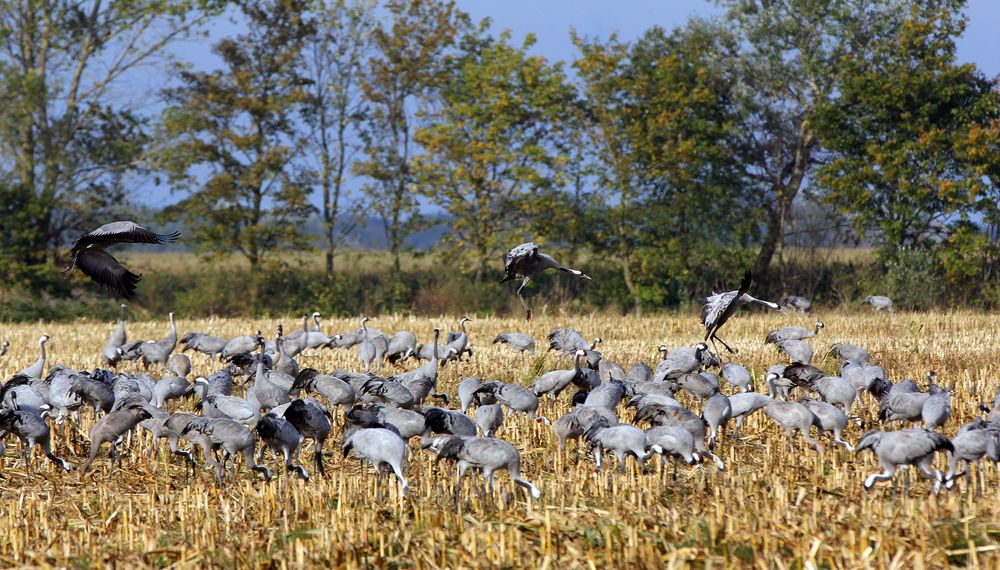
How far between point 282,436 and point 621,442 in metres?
2.69

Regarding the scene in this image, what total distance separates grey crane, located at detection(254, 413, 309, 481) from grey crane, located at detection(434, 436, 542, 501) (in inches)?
49.3

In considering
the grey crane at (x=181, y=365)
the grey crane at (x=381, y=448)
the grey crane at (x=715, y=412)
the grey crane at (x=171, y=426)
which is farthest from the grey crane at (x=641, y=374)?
the grey crane at (x=181, y=365)

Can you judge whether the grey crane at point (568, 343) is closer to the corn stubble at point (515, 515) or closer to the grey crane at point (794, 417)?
the corn stubble at point (515, 515)

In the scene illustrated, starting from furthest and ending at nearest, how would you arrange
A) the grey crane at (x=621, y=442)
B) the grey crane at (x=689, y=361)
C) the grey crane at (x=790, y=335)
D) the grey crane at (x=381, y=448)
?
the grey crane at (x=790, y=335) < the grey crane at (x=689, y=361) < the grey crane at (x=621, y=442) < the grey crane at (x=381, y=448)

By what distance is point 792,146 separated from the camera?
32.4m

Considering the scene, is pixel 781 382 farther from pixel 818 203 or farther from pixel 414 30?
pixel 414 30

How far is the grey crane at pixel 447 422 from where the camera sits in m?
9.19

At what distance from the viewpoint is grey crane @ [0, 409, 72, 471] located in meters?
8.98

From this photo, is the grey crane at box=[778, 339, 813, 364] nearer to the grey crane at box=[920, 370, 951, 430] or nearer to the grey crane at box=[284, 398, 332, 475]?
the grey crane at box=[920, 370, 951, 430]

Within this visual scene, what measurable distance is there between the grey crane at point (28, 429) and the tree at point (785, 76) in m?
24.4

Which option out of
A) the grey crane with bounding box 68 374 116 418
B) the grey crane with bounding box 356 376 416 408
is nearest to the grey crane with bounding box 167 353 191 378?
the grey crane with bounding box 68 374 116 418

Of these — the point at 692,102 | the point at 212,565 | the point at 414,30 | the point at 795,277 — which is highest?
the point at 414,30

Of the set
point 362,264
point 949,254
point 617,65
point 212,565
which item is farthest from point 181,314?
point 212,565

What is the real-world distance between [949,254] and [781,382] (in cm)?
1748
